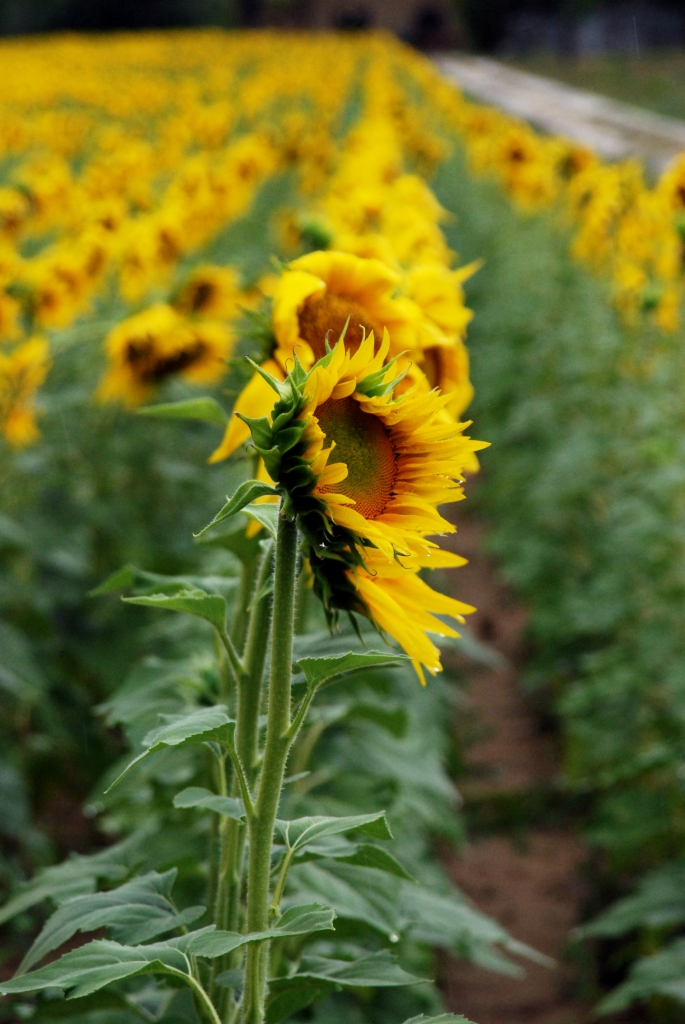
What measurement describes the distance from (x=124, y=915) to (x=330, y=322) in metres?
0.72

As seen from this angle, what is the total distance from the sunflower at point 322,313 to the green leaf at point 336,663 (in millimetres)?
421

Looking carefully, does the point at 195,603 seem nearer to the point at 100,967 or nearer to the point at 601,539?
the point at 100,967

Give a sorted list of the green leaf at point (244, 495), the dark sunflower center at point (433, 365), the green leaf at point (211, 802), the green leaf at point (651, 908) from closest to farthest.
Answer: the green leaf at point (244, 495) < the green leaf at point (211, 802) < the dark sunflower center at point (433, 365) < the green leaf at point (651, 908)

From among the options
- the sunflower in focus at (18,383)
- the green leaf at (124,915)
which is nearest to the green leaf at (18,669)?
the sunflower in focus at (18,383)

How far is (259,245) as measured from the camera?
770 cm

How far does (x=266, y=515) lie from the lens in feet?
3.41

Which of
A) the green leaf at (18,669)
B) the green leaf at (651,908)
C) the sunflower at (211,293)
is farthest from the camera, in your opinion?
the sunflower at (211,293)

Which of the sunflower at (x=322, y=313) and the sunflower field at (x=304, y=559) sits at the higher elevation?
the sunflower at (x=322, y=313)

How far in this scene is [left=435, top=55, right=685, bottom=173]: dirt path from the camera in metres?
10.7

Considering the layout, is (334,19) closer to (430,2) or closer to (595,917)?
(430,2)

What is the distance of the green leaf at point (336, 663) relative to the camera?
3.44 feet

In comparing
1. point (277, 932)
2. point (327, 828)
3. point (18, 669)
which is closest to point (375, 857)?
point (327, 828)

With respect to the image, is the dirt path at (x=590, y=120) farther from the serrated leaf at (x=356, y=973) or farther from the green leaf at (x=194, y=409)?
the serrated leaf at (x=356, y=973)

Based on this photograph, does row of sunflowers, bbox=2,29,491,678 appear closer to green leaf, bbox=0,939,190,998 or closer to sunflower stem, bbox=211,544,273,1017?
sunflower stem, bbox=211,544,273,1017
